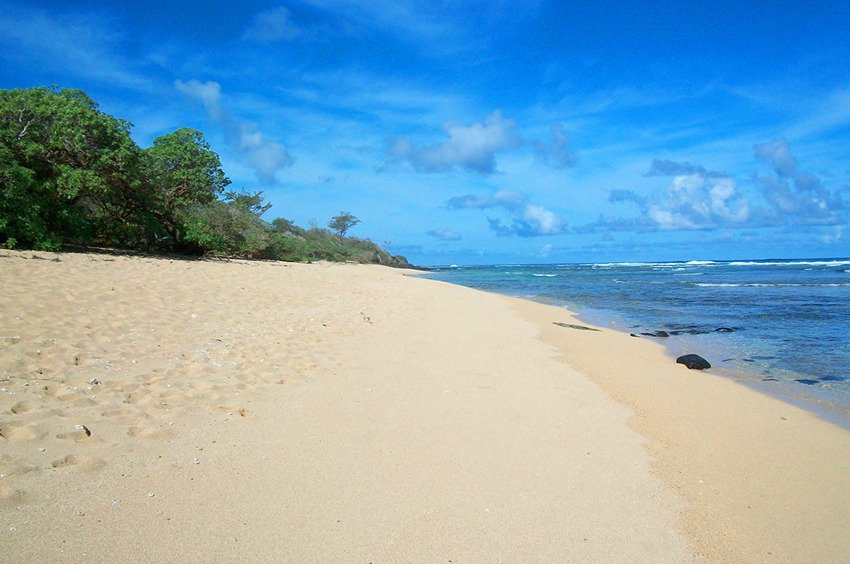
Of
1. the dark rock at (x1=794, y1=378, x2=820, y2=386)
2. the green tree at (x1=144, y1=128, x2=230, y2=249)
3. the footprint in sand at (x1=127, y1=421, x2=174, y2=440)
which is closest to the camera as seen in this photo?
the footprint in sand at (x1=127, y1=421, x2=174, y2=440)

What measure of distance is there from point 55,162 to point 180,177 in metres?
3.97

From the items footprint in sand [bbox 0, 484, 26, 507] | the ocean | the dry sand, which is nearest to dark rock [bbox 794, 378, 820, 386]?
the ocean

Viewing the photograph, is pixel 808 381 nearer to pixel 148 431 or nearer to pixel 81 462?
pixel 148 431

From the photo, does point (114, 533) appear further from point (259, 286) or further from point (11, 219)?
point (11, 219)

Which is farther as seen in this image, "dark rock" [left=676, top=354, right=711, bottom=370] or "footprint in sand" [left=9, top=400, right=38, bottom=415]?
"dark rock" [left=676, top=354, right=711, bottom=370]

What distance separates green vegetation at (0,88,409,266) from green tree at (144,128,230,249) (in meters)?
0.04

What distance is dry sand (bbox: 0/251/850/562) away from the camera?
259 cm

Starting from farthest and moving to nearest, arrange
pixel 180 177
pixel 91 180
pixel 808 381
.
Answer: pixel 180 177, pixel 91 180, pixel 808 381

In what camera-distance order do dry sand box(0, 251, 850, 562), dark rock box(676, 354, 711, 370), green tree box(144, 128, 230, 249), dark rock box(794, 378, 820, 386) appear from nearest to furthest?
dry sand box(0, 251, 850, 562)
dark rock box(794, 378, 820, 386)
dark rock box(676, 354, 711, 370)
green tree box(144, 128, 230, 249)

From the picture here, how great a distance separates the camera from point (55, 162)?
46.6ft

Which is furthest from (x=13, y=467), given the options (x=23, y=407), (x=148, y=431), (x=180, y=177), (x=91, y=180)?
(x=180, y=177)

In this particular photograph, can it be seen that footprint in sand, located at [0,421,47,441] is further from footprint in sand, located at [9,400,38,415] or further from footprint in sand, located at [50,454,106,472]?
footprint in sand, located at [50,454,106,472]

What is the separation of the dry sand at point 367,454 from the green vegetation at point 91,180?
270 inches

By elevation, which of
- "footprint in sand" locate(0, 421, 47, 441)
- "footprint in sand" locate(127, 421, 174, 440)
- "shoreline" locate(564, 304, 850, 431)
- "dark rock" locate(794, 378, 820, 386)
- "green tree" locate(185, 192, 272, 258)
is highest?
"green tree" locate(185, 192, 272, 258)
